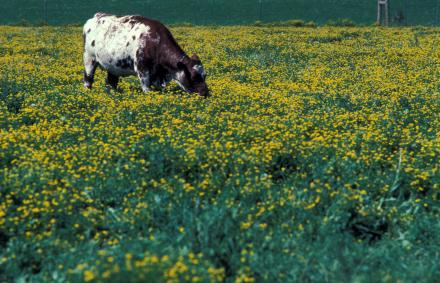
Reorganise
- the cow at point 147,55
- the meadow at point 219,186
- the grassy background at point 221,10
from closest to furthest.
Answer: the meadow at point 219,186, the cow at point 147,55, the grassy background at point 221,10

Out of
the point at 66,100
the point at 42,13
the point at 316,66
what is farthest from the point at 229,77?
the point at 42,13

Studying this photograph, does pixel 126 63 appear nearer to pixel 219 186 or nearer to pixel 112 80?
pixel 112 80

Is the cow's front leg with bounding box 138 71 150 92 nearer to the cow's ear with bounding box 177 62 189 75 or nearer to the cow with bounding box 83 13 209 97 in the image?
the cow with bounding box 83 13 209 97

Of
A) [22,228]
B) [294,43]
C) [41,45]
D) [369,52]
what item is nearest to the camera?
[22,228]

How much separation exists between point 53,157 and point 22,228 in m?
2.08

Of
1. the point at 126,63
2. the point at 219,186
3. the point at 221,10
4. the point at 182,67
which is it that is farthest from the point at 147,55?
the point at 221,10

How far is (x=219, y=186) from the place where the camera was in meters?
7.09

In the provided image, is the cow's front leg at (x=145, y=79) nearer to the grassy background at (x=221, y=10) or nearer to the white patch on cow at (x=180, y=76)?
the white patch on cow at (x=180, y=76)

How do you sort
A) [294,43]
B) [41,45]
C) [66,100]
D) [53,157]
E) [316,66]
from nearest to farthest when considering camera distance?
[53,157] < [66,100] < [316,66] < [41,45] < [294,43]

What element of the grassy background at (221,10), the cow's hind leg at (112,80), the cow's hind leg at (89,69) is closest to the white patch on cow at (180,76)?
the cow's hind leg at (112,80)

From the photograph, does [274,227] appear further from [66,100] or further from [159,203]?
[66,100]

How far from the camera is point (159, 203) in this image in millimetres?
6461

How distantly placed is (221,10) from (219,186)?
47299mm

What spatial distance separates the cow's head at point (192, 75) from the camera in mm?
12211
